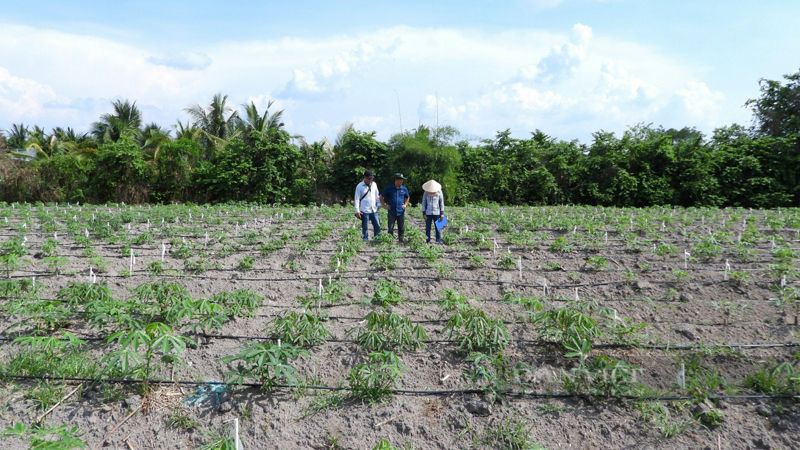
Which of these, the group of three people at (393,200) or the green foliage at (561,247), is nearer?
the green foliage at (561,247)

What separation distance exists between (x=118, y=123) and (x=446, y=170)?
60.0 ft

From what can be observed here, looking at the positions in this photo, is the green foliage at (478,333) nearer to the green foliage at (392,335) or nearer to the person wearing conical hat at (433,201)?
the green foliage at (392,335)

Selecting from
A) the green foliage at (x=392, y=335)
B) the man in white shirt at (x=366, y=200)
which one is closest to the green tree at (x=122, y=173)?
the man in white shirt at (x=366, y=200)

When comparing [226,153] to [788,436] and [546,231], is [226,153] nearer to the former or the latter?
[546,231]

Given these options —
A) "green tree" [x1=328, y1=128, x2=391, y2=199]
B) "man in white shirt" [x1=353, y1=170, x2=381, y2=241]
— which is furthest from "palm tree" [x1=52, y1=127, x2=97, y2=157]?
"man in white shirt" [x1=353, y1=170, x2=381, y2=241]

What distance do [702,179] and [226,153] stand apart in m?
17.0

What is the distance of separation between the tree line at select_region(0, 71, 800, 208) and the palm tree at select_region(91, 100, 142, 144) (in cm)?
651

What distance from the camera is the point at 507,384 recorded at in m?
2.89

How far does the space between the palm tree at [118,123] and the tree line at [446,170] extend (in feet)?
21.4

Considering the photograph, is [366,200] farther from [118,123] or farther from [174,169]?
[118,123]

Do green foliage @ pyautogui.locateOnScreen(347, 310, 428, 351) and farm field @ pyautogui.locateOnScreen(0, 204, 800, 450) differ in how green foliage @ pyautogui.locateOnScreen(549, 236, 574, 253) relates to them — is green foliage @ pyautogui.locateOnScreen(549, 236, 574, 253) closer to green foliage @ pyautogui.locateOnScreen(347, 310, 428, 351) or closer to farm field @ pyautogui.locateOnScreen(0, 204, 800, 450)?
farm field @ pyautogui.locateOnScreen(0, 204, 800, 450)

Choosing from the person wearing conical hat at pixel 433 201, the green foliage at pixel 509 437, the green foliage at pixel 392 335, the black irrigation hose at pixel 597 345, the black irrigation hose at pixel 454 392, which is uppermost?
the person wearing conical hat at pixel 433 201

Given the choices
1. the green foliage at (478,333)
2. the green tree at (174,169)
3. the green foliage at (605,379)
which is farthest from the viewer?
the green tree at (174,169)

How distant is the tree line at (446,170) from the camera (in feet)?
56.6
